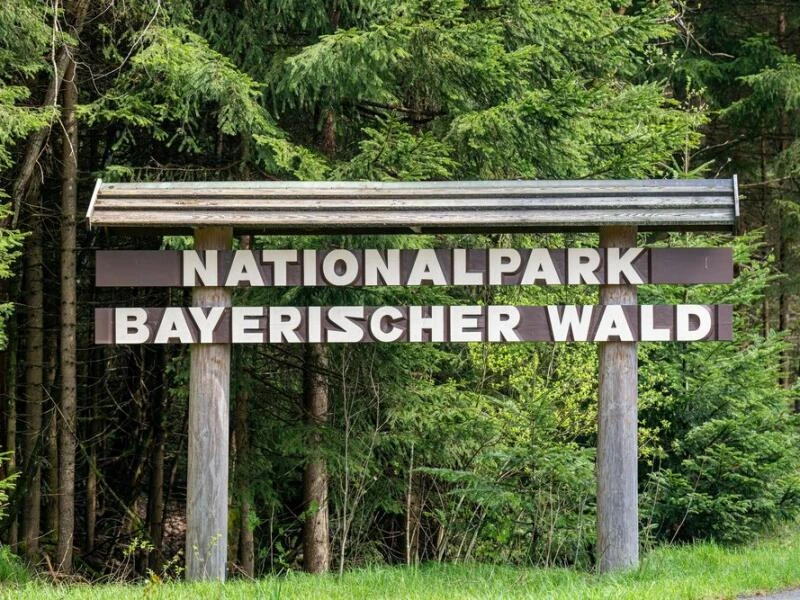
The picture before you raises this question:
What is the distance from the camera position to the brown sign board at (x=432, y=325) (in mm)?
7727

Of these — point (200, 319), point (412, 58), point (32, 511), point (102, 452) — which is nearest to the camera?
point (200, 319)

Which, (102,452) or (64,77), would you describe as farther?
(102,452)

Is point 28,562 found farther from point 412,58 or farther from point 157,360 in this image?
point 412,58

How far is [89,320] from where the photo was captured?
13.0m

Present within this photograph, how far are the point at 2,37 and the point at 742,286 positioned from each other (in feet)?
26.6

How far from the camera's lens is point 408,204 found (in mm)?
7562

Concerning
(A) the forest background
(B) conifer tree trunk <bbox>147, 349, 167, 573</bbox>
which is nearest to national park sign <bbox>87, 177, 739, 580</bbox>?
(A) the forest background

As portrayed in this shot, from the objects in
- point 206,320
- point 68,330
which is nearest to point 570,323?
point 206,320

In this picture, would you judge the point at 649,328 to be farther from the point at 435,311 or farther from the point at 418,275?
the point at 418,275

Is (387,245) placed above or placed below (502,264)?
above

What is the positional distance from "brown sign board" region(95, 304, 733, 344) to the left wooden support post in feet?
0.48

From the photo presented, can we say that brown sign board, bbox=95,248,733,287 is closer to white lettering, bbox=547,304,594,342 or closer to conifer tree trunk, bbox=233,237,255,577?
white lettering, bbox=547,304,594,342

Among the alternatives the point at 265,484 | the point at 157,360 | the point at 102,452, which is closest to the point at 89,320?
the point at 157,360

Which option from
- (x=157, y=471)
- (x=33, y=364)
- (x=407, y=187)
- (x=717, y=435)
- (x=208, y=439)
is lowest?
(x=157, y=471)
